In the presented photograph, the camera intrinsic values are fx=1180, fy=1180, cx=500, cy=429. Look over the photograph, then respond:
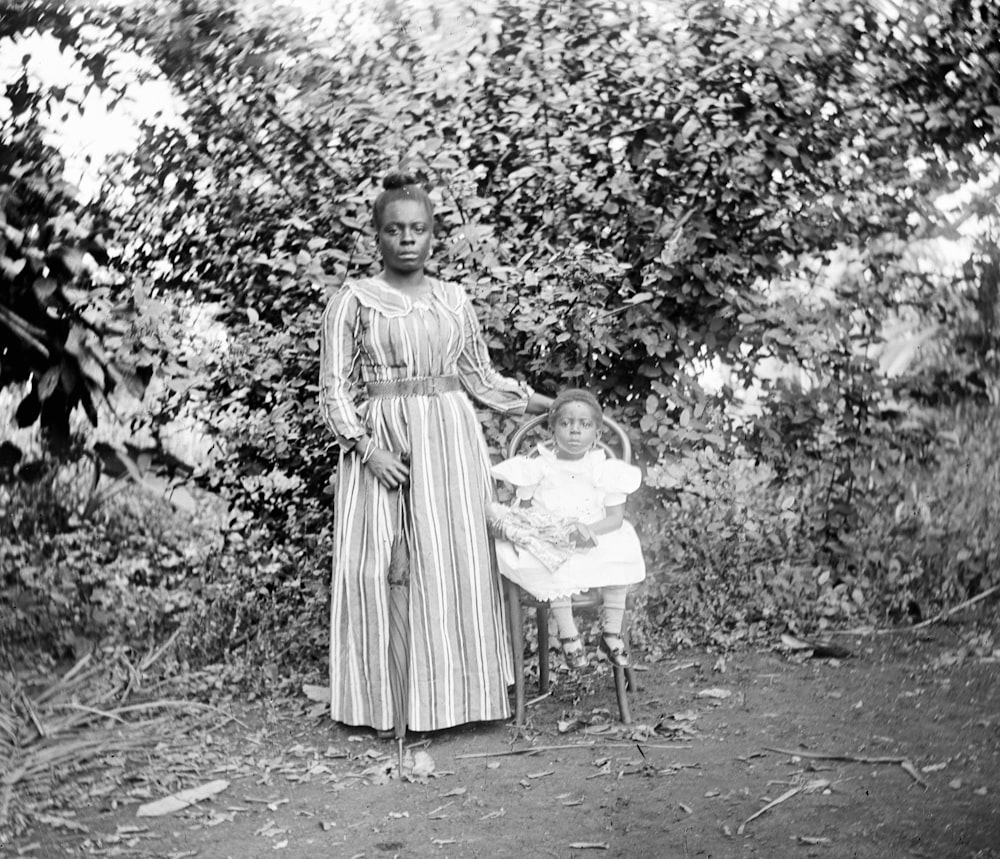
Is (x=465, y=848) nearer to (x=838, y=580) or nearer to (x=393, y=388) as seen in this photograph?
(x=393, y=388)

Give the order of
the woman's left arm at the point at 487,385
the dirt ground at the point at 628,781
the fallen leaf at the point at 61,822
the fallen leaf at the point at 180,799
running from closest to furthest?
the dirt ground at the point at 628,781 → the fallen leaf at the point at 61,822 → the fallen leaf at the point at 180,799 → the woman's left arm at the point at 487,385

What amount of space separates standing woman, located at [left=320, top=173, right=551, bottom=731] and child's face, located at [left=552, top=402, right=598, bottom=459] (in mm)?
279

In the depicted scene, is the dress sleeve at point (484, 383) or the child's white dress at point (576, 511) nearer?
the child's white dress at point (576, 511)

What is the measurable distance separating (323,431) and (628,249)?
1.37m

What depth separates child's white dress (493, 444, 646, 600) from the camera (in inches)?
134

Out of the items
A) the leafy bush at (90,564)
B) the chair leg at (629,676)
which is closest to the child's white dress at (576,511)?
the chair leg at (629,676)

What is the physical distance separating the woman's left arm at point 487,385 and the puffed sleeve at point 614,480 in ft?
1.06

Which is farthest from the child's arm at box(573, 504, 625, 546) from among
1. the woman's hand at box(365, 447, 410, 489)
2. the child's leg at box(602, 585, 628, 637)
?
the woman's hand at box(365, 447, 410, 489)

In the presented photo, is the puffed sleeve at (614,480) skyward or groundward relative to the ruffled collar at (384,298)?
groundward

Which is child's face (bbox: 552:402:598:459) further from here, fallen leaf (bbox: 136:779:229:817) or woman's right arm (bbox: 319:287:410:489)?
fallen leaf (bbox: 136:779:229:817)

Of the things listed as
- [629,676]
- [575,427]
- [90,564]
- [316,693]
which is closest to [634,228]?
[575,427]

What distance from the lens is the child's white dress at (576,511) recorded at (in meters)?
3.41

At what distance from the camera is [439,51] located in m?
4.58

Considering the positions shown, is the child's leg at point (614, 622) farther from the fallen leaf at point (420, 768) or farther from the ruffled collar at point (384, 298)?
the ruffled collar at point (384, 298)
